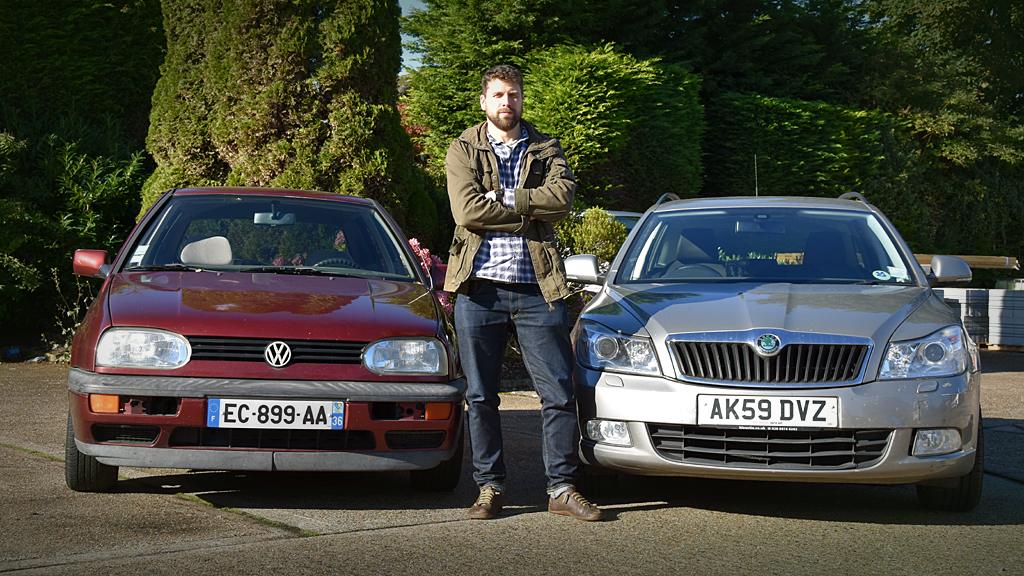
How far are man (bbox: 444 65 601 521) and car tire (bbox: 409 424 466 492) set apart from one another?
0.31 metres

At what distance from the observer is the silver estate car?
Result: 225 inches

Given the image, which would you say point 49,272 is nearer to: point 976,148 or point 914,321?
point 914,321

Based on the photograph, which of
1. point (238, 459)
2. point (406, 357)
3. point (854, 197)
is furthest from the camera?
point (854, 197)

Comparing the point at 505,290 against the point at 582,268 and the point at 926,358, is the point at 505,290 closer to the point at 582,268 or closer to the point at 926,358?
the point at 582,268

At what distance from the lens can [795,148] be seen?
83.4 ft

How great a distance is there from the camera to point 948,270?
7.07 m

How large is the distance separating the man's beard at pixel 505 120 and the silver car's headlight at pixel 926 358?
1.94m

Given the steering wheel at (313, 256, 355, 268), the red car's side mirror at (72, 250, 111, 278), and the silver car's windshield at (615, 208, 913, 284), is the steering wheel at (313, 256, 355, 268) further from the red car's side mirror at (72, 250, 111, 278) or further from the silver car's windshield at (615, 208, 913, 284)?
the silver car's windshield at (615, 208, 913, 284)

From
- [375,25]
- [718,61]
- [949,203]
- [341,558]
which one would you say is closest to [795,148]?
[718,61]

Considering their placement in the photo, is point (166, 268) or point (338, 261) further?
point (338, 261)

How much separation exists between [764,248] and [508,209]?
5.86ft

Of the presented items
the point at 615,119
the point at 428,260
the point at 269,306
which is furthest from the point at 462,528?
the point at 615,119

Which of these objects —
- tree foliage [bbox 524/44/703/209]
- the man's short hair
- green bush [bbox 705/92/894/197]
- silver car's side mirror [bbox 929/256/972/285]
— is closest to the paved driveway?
silver car's side mirror [bbox 929/256/972/285]

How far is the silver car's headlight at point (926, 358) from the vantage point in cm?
582
